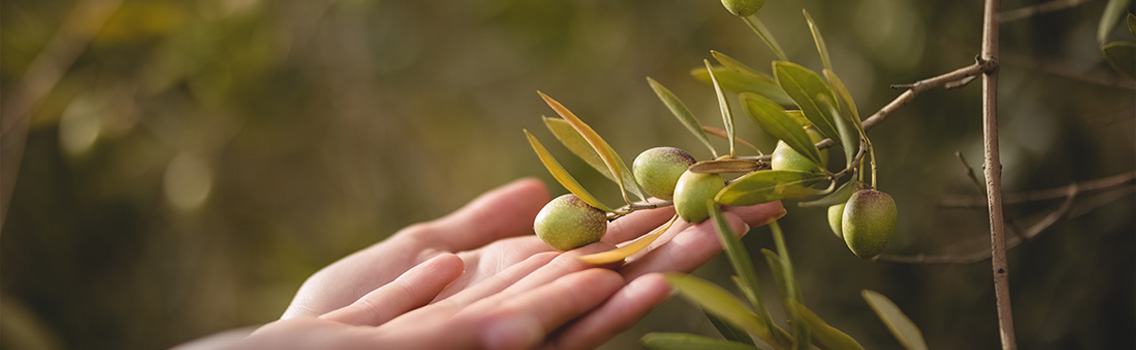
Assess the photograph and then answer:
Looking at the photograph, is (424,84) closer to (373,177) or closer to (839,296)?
(373,177)

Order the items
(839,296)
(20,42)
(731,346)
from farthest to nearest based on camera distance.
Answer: (20,42)
(839,296)
(731,346)

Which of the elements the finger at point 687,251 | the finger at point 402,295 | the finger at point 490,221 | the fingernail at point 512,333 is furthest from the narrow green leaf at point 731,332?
the finger at point 490,221

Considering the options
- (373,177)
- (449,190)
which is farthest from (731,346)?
(449,190)

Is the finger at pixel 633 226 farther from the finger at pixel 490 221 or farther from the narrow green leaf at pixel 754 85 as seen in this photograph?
the finger at pixel 490 221

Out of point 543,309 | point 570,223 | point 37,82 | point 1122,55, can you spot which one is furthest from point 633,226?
point 37,82

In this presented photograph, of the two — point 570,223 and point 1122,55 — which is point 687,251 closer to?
point 570,223

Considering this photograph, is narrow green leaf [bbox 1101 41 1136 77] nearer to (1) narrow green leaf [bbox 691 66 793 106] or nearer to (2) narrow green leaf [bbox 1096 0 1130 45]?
(2) narrow green leaf [bbox 1096 0 1130 45]
